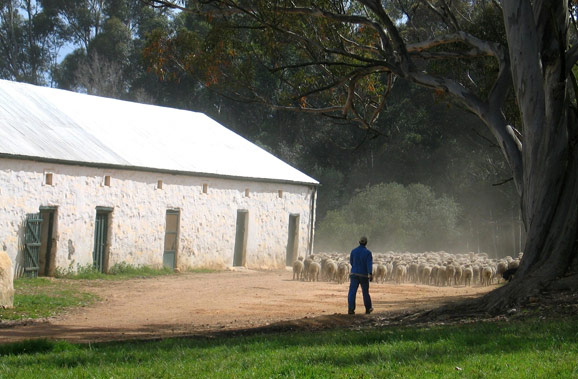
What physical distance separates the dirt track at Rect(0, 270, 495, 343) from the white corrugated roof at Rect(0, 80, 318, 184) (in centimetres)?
394

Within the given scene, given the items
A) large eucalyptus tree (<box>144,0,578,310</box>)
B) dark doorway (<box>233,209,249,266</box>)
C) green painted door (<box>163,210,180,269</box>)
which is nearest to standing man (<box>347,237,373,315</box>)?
large eucalyptus tree (<box>144,0,578,310</box>)

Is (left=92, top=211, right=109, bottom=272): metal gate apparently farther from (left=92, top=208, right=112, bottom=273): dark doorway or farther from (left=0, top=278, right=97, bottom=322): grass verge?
(left=0, top=278, right=97, bottom=322): grass verge

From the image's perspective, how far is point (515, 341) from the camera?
874 centimetres

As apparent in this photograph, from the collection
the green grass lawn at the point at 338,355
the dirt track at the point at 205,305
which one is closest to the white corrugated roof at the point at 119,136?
the dirt track at the point at 205,305

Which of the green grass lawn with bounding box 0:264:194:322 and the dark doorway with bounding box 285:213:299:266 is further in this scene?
the dark doorway with bounding box 285:213:299:266

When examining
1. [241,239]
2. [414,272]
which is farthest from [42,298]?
[241,239]

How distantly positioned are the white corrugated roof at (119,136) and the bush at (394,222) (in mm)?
7833

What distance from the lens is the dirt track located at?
1334 cm

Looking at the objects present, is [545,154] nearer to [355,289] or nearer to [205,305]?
[355,289]

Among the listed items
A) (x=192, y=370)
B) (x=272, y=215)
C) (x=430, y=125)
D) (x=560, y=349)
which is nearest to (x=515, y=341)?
(x=560, y=349)

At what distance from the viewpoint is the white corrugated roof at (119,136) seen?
75.2 feet

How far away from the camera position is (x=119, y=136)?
2661 cm

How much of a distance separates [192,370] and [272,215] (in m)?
22.6

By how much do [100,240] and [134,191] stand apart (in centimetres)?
192
